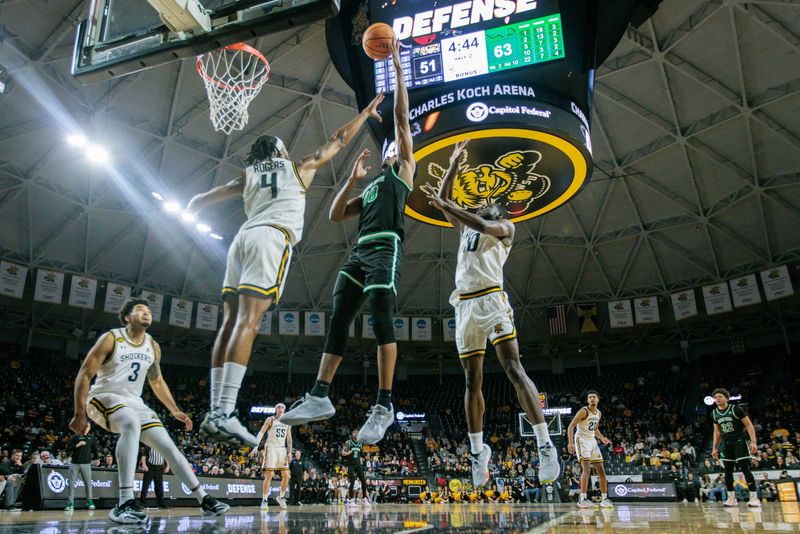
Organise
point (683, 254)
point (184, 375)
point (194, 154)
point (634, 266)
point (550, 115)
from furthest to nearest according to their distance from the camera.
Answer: point (184, 375)
point (634, 266)
point (683, 254)
point (194, 154)
point (550, 115)

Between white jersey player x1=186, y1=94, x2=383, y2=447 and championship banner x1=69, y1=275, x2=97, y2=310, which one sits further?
championship banner x1=69, y1=275, x2=97, y2=310

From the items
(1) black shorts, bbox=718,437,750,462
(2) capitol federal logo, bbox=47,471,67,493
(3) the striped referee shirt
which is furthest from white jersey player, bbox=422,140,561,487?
(2) capitol federal logo, bbox=47,471,67,493

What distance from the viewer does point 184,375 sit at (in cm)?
3155

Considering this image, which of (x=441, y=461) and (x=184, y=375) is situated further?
(x=184, y=375)

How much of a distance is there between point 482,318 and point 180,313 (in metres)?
22.0

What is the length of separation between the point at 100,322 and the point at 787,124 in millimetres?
30199

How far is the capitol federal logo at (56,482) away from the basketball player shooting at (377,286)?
1057cm

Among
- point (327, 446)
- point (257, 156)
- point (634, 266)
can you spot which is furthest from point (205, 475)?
point (634, 266)

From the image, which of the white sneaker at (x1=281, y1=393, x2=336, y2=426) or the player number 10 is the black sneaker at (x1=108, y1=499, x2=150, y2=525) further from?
the player number 10

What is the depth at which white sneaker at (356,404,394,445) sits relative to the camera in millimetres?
4656

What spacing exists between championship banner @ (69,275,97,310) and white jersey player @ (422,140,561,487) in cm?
2099

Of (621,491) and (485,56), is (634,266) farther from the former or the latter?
(485,56)

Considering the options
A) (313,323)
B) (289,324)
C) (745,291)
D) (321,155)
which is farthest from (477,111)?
(745,291)

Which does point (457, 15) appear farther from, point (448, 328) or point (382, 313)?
point (448, 328)
